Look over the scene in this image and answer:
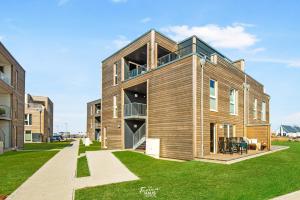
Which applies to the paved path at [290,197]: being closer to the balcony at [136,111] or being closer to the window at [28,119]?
the balcony at [136,111]

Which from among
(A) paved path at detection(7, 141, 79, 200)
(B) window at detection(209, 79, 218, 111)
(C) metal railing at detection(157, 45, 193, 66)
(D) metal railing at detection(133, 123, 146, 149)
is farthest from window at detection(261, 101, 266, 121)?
(A) paved path at detection(7, 141, 79, 200)

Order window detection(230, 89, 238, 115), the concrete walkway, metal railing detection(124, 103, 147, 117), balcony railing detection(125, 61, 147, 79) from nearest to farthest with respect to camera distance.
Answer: the concrete walkway → window detection(230, 89, 238, 115) → balcony railing detection(125, 61, 147, 79) → metal railing detection(124, 103, 147, 117)

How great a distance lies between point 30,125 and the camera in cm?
5178

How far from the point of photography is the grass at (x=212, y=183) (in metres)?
7.32

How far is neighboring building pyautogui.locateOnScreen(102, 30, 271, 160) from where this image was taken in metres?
14.6

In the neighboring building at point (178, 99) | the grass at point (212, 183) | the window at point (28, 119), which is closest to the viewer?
the grass at point (212, 183)

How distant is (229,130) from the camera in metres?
17.9

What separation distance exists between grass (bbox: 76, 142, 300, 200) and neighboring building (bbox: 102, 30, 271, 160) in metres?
3.56

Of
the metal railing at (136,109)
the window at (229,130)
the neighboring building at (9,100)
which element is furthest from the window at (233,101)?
the neighboring building at (9,100)

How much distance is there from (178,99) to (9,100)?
1866cm

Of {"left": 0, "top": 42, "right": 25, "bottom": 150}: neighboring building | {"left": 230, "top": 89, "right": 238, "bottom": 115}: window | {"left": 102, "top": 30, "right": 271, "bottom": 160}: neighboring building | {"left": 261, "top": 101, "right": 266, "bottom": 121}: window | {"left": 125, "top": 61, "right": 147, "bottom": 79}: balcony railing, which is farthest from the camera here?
{"left": 261, "top": 101, "right": 266, "bottom": 121}: window

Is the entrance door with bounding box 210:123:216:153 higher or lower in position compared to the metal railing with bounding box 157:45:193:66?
lower

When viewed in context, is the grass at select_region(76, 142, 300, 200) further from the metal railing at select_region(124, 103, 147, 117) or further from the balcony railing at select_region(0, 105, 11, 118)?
the balcony railing at select_region(0, 105, 11, 118)

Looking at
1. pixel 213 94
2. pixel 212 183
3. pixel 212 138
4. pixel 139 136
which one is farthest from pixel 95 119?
pixel 212 183
